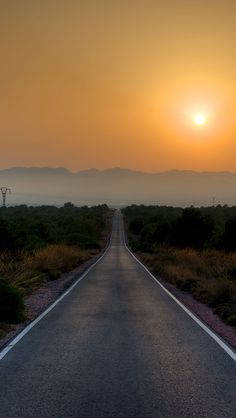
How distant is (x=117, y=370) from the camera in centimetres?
799

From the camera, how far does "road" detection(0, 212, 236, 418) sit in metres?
6.17

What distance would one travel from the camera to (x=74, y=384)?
719 centimetres

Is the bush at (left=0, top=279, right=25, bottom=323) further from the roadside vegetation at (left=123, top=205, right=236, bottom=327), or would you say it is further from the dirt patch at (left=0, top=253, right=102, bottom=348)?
the roadside vegetation at (left=123, top=205, right=236, bottom=327)

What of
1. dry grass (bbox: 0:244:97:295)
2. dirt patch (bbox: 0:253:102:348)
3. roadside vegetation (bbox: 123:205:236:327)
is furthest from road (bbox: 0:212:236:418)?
dry grass (bbox: 0:244:97:295)

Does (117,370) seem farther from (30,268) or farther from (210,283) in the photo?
(30,268)

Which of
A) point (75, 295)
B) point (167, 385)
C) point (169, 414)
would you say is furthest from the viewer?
point (75, 295)

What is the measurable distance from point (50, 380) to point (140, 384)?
4.08 feet

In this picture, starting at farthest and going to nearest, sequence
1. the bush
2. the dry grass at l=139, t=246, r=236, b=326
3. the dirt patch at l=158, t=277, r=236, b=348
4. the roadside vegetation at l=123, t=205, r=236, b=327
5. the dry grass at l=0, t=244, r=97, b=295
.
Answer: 1. the dry grass at l=0, t=244, r=97, b=295
2. the roadside vegetation at l=123, t=205, r=236, b=327
3. the dry grass at l=139, t=246, r=236, b=326
4. the bush
5. the dirt patch at l=158, t=277, r=236, b=348

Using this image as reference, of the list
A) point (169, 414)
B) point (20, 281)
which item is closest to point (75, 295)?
point (20, 281)

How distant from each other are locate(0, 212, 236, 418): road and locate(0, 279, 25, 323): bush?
0.71m

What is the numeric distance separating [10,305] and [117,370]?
6424 mm

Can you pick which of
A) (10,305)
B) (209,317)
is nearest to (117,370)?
(10,305)

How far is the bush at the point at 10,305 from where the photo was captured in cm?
1331

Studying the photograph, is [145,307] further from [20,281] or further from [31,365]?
[31,365]
